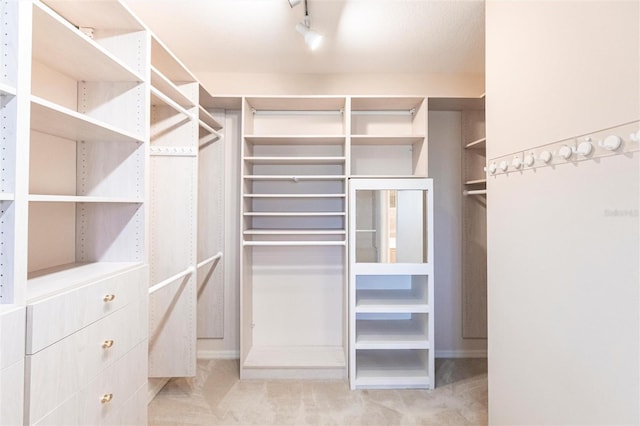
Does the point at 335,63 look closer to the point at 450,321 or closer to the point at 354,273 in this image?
the point at 354,273

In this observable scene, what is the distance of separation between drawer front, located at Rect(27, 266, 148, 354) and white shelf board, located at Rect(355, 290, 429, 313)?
5.10ft

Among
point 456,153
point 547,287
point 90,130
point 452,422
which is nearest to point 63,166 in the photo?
point 90,130

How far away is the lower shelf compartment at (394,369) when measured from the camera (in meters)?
2.27

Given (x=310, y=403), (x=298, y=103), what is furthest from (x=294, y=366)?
(x=298, y=103)

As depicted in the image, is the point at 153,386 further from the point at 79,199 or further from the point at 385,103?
the point at 385,103

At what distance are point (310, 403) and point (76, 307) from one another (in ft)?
5.42

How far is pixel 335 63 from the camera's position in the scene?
8.43 ft

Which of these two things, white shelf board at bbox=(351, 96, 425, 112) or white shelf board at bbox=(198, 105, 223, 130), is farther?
white shelf board at bbox=(351, 96, 425, 112)

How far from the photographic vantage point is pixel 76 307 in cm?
Answer: 106

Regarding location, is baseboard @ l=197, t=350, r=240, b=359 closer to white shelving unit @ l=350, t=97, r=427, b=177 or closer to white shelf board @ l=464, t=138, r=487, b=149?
white shelving unit @ l=350, t=97, r=427, b=177

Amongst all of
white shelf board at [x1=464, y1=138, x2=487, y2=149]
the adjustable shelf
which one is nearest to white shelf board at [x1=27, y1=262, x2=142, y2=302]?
the adjustable shelf

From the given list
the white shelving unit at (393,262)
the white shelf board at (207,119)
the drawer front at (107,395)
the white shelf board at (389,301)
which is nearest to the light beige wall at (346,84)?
the white shelf board at (207,119)

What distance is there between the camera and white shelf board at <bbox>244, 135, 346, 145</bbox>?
2.40 meters

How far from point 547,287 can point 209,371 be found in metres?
2.47
